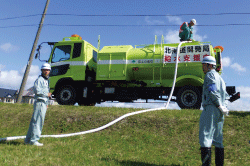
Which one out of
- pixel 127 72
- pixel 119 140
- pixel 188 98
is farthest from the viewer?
pixel 127 72

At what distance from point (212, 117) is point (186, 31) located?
7.56 metres

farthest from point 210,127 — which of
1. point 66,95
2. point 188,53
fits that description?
point 66,95

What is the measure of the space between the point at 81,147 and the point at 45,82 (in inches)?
78.7

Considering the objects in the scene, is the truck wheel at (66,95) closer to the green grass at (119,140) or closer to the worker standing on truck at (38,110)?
the green grass at (119,140)

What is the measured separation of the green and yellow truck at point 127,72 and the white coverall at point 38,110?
17.0 ft

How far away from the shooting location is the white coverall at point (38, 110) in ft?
18.2

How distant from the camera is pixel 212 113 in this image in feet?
13.0

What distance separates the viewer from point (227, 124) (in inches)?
273

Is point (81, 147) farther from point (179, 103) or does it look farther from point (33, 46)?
point (33, 46)

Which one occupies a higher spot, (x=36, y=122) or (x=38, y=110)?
(x=38, y=110)

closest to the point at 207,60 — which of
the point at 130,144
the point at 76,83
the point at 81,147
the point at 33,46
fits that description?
the point at 130,144

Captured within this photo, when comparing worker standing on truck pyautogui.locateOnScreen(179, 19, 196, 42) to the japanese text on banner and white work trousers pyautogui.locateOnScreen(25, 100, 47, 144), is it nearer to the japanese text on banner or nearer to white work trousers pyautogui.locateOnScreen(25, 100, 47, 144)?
the japanese text on banner

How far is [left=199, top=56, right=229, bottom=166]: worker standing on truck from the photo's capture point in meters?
A: 3.88

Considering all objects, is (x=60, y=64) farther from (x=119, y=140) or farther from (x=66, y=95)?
(x=119, y=140)
